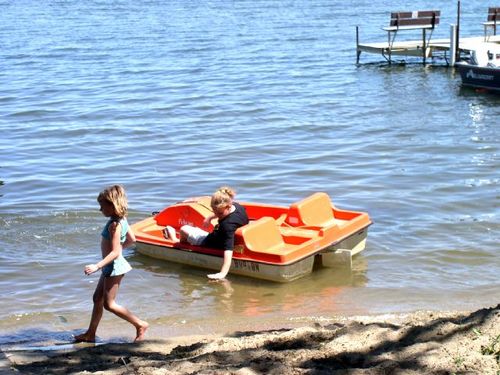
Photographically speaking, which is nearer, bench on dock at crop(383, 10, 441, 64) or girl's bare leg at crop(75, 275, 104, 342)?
girl's bare leg at crop(75, 275, 104, 342)

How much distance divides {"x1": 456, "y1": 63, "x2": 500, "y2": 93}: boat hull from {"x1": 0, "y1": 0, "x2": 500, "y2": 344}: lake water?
1.18 feet

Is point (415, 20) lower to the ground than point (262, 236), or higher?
higher

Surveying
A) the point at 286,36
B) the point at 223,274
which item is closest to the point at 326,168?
the point at 223,274

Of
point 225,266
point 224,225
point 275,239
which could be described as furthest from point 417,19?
point 225,266

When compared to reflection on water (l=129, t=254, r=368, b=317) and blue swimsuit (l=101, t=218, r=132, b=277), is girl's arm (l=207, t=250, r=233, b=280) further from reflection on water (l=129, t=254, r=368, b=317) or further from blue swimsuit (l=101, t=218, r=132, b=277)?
blue swimsuit (l=101, t=218, r=132, b=277)

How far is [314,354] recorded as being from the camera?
19.3ft

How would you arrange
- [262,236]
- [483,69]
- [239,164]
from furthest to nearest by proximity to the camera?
[483,69] → [239,164] → [262,236]

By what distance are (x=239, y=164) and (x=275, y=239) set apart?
20.3ft

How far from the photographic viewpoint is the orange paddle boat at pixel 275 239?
9641 mm

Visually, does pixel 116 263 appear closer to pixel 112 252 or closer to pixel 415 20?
pixel 112 252

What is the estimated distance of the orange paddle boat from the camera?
964 centimetres

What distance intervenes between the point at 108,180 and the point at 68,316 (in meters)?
6.40

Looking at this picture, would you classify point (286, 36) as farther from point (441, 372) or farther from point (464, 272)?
point (441, 372)

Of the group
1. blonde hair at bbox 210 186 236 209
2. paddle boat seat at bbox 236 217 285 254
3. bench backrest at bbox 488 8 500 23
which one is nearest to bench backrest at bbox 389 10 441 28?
bench backrest at bbox 488 8 500 23
